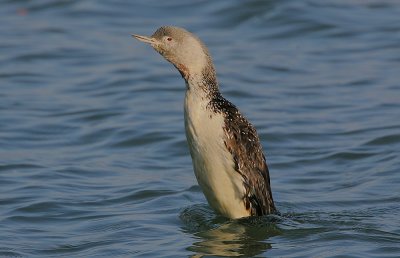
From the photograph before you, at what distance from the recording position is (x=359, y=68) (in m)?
18.4

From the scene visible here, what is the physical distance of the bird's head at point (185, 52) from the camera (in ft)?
36.1

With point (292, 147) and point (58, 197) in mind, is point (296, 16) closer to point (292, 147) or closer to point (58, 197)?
point (292, 147)

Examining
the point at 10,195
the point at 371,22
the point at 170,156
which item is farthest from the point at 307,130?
the point at 371,22

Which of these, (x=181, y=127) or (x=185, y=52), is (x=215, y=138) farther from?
(x=181, y=127)

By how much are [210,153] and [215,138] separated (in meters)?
0.14

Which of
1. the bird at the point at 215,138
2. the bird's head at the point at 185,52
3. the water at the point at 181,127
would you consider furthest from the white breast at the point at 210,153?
the water at the point at 181,127

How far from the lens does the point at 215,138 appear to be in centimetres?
1083

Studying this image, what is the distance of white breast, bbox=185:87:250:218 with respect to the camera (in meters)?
10.8

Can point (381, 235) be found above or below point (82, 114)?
below

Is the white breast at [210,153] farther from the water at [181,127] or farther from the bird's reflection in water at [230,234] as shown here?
the water at [181,127]

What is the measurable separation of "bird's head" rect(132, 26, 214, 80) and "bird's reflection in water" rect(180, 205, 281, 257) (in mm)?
1472

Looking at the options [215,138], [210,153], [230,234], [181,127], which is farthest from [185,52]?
[181,127]

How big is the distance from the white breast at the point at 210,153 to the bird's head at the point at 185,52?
0.24 metres

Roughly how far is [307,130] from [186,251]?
517 cm
